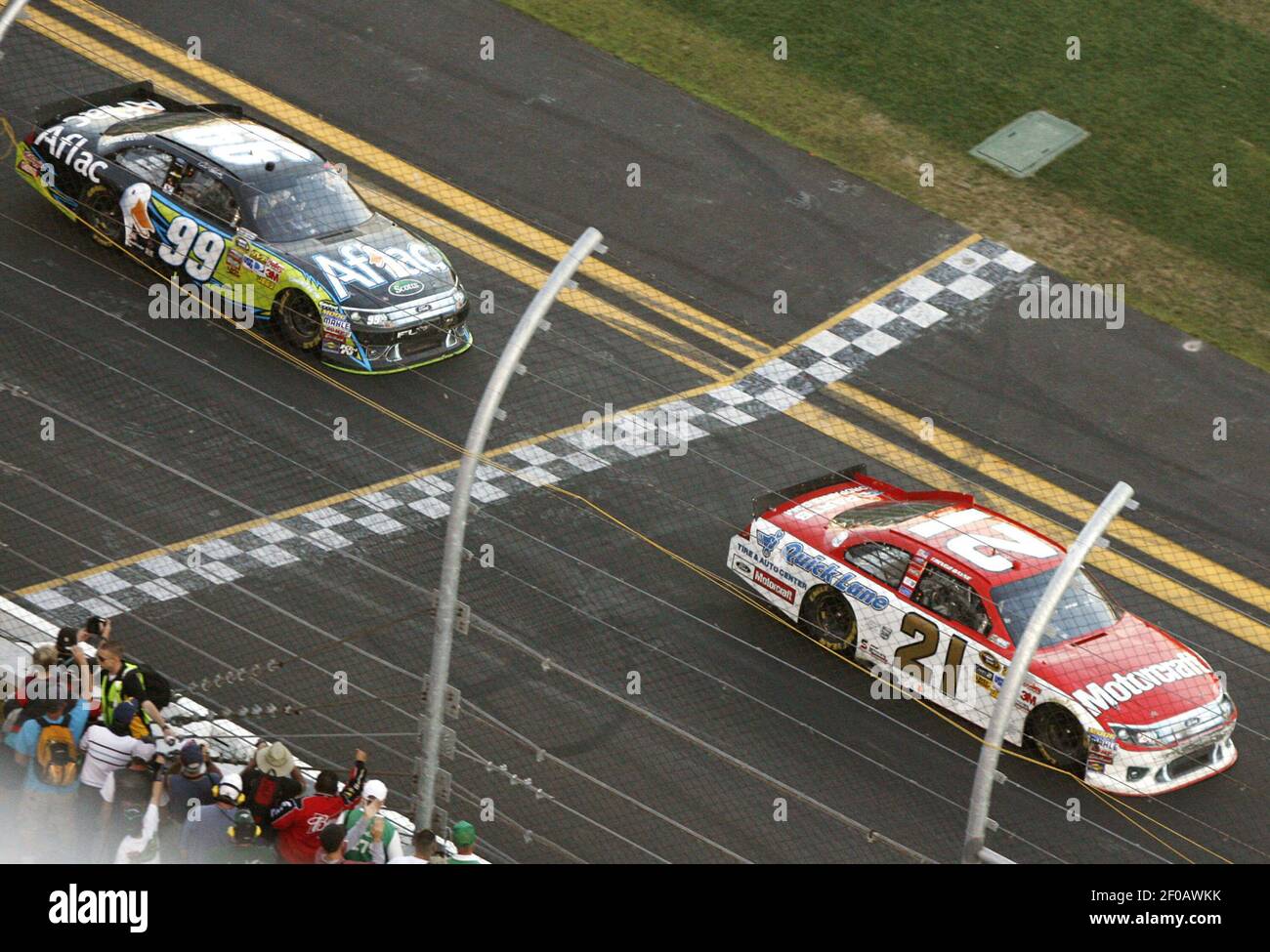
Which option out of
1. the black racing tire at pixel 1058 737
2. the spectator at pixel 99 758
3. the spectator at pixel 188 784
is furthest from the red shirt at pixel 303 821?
the black racing tire at pixel 1058 737

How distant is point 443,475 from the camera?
17562 millimetres

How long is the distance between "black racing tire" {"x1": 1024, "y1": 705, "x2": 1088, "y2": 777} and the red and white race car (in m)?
0.01

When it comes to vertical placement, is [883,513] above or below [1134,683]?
above

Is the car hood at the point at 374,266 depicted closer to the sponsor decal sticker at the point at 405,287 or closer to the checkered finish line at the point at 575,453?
the sponsor decal sticker at the point at 405,287

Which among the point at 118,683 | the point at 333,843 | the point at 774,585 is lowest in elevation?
the point at 774,585

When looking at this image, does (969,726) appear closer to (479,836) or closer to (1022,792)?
(1022,792)

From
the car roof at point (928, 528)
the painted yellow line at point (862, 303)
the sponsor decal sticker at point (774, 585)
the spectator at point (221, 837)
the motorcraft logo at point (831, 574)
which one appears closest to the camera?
the spectator at point (221, 837)

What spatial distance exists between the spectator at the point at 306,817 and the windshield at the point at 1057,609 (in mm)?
5732

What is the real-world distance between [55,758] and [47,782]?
0.15m

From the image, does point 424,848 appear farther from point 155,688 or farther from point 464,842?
point 155,688

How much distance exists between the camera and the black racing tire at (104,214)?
63.0 ft

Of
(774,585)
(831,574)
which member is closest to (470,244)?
(774,585)

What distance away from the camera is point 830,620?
16406mm
